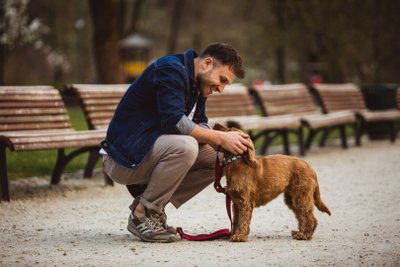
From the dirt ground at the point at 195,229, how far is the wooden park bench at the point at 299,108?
7.32 ft

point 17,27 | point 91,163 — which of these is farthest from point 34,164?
point 17,27

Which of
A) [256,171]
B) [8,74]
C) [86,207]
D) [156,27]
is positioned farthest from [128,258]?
[156,27]

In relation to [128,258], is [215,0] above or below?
below

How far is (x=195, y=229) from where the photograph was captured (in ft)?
18.4

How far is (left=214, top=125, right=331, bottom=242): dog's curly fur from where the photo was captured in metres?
4.82

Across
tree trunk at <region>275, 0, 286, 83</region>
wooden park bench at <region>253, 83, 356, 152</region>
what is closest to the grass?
wooden park bench at <region>253, 83, 356, 152</region>

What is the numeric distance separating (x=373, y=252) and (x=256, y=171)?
995mm

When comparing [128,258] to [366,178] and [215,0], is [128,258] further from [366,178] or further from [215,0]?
[215,0]

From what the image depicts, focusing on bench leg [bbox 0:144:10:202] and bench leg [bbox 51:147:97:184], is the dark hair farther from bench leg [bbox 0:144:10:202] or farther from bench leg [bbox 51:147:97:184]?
bench leg [bbox 51:147:97:184]

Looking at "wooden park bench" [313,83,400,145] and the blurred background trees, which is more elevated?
"wooden park bench" [313,83,400,145]

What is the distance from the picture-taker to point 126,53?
3067cm

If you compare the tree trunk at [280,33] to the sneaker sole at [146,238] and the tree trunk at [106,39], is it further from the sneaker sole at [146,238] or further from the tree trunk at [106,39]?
the sneaker sole at [146,238]

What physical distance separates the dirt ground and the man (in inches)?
13.2

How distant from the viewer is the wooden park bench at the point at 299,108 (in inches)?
424
